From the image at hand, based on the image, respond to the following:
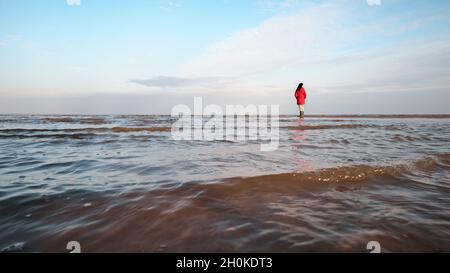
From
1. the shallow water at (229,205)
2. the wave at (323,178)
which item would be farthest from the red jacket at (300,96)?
the wave at (323,178)

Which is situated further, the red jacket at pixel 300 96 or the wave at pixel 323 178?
the red jacket at pixel 300 96

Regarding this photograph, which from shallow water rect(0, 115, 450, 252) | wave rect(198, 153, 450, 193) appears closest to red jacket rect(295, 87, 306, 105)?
shallow water rect(0, 115, 450, 252)

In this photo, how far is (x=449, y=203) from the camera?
2.64 meters

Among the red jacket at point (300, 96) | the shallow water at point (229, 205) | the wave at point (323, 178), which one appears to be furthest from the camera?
the red jacket at point (300, 96)

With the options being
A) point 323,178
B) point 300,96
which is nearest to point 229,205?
point 323,178

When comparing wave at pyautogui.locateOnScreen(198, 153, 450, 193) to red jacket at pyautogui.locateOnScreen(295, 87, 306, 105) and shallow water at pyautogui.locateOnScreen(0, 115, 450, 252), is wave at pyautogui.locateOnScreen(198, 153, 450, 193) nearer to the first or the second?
shallow water at pyautogui.locateOnScreen(0, 115, 450, 252)

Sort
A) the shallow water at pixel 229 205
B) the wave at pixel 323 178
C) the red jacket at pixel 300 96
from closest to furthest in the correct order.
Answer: the shallow water at pixel 229 205, the wave at pixel 323 178, the red jacket at pixel 300 96

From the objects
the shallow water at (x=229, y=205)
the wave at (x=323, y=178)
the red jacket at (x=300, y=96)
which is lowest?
the shallow water at (x=229, y=205)

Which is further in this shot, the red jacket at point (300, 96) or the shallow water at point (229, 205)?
the red jacket at point (300, 96)

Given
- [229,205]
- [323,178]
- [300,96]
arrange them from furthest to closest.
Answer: [300,96] < [323,178] < [229,205]

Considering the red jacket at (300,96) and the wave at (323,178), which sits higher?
the red jacket at (300,96)

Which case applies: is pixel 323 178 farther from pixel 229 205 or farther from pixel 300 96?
pixel 300 96

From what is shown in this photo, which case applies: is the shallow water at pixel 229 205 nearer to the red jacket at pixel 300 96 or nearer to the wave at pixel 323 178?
the wave at pixel 323 178

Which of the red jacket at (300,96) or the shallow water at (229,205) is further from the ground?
the red jacket at (300,96)
